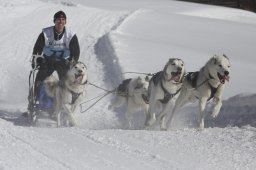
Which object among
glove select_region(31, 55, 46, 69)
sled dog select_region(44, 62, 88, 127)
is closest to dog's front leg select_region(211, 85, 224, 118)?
sled dog select_region(44, 62, 88, 127)

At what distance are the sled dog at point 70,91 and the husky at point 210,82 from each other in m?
1.32

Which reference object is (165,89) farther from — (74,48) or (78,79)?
(74,48)

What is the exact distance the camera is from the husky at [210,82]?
7.37 metres

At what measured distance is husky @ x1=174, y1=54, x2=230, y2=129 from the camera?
737cm

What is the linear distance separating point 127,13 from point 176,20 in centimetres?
150

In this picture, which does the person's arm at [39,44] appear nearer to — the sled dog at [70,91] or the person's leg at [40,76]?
the person's leg at [40,76]

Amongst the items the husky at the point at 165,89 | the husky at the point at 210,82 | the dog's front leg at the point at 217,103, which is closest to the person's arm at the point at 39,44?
the husky at the point at 165,89

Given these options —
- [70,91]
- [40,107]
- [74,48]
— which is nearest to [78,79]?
[70,91]

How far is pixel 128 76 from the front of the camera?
1120 cm

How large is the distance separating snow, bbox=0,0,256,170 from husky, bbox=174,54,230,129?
14.6 inches

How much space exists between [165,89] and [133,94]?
0.78 meters

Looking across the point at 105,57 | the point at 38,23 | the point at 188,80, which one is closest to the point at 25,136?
the point at 188,80

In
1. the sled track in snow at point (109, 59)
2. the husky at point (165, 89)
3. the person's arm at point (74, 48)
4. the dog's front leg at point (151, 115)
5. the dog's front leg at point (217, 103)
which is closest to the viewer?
the husky at point (165, 89)

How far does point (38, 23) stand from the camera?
54.1 ft
